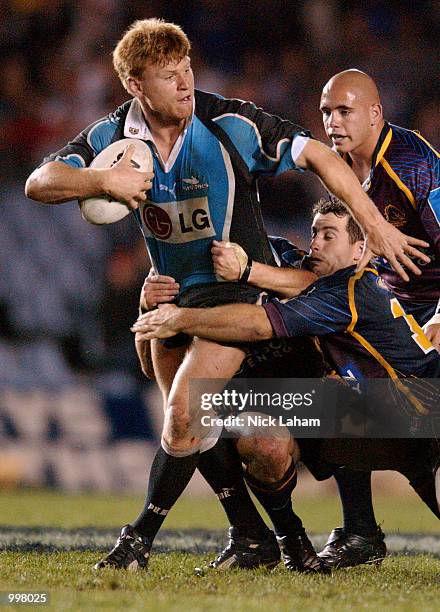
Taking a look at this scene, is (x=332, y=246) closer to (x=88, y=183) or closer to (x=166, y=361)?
(x=166, y=361)

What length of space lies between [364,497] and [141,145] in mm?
1895

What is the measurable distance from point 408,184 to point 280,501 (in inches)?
68.0

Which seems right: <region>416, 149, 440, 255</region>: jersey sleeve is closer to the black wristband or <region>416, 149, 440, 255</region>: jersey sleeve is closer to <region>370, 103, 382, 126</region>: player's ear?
<region>370, 103, 382, 126</region>: player's ear

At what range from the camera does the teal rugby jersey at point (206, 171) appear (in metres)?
4.32

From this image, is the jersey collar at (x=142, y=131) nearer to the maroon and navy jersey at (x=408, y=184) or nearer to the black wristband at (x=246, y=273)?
the black wristband at (x=246, y=273)

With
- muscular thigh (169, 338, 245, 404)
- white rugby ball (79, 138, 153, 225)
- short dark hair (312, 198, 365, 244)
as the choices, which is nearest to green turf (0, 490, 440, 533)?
muscular thigh (169, 338, 245, 404)

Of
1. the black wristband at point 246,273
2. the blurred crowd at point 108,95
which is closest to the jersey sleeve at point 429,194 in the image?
the black wristband at point 246,273

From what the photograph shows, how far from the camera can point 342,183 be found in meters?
4.16

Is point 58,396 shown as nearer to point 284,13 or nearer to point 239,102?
point 284,13

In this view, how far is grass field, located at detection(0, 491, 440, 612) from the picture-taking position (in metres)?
3.47

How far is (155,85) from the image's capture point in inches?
170

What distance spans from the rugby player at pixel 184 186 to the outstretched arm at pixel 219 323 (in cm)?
8

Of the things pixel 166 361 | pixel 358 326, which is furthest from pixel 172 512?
pixel 358 326

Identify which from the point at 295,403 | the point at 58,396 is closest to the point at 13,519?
the point at 58,396
